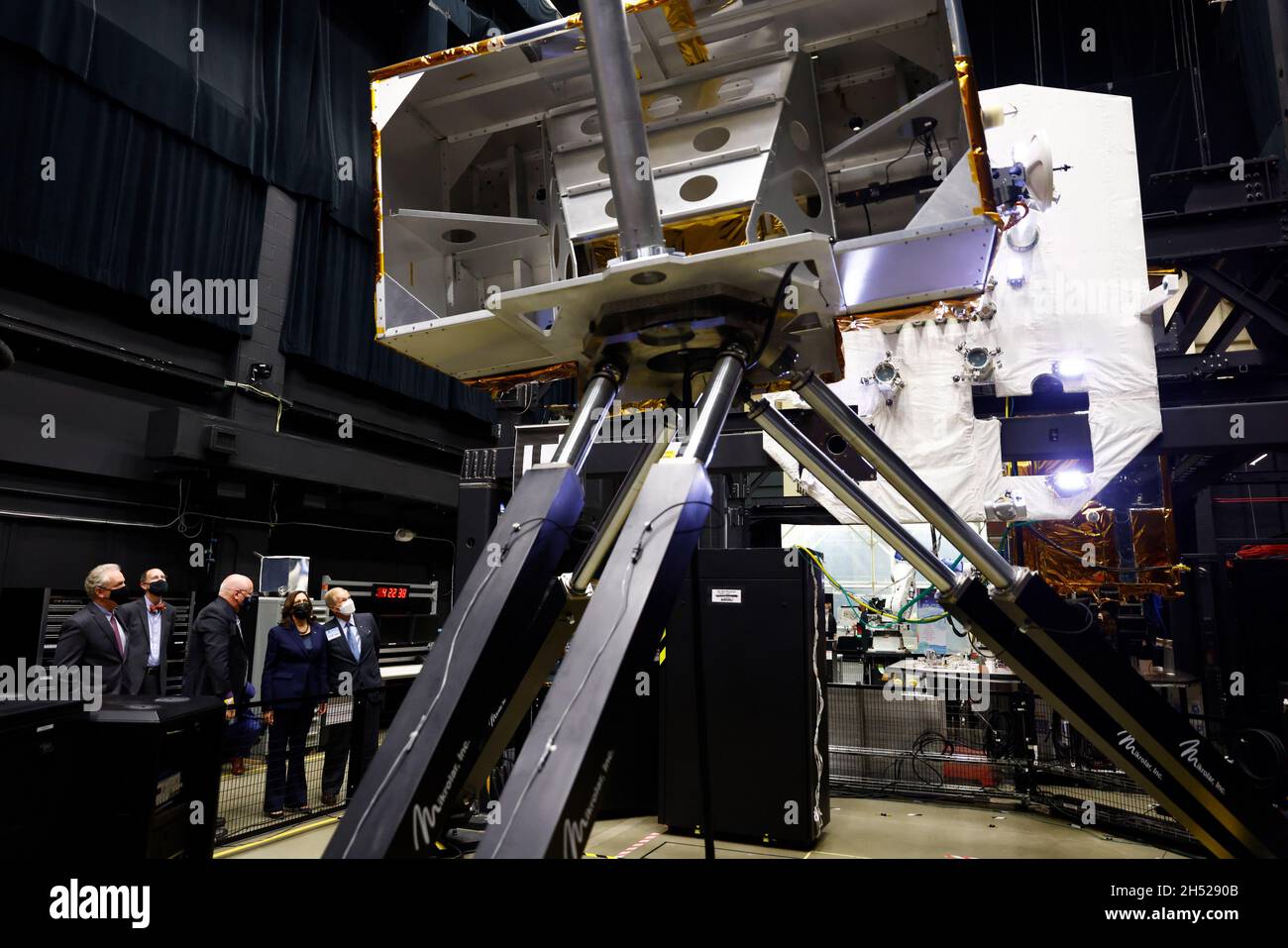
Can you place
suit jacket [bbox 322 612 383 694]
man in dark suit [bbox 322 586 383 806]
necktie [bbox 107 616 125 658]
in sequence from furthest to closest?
suit jacket [bbox 322 612 383 694] → necktie [bbox 107 616 125 658] → man in dark suit [bbox 322 586 383 806]

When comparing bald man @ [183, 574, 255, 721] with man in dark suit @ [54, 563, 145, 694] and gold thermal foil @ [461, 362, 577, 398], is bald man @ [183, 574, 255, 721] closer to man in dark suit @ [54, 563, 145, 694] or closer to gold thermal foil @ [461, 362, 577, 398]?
man in dark suit @ [54, 563, 145, 694]

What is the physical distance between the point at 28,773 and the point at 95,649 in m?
3.87

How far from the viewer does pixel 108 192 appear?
28.1ft

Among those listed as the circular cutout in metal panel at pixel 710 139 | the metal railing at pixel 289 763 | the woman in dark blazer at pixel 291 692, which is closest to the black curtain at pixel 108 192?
the woman in dark blazer at pixel 291 692

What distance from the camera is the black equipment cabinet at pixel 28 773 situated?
2707 mm

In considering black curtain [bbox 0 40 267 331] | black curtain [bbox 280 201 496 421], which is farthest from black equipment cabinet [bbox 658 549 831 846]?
black curtain [bbox 280 201 496 421]

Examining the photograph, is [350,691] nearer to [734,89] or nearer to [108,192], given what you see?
[734,89]

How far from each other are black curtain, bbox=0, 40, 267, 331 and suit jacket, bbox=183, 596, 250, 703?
4410 millimetres

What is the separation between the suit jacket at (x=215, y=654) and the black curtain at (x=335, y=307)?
550 cm

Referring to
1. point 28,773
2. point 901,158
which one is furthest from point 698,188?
point 28,773

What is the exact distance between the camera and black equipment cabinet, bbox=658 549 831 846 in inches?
198

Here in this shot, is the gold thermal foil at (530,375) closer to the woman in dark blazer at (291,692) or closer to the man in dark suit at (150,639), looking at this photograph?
the woman in dark blazer at (291,692)
